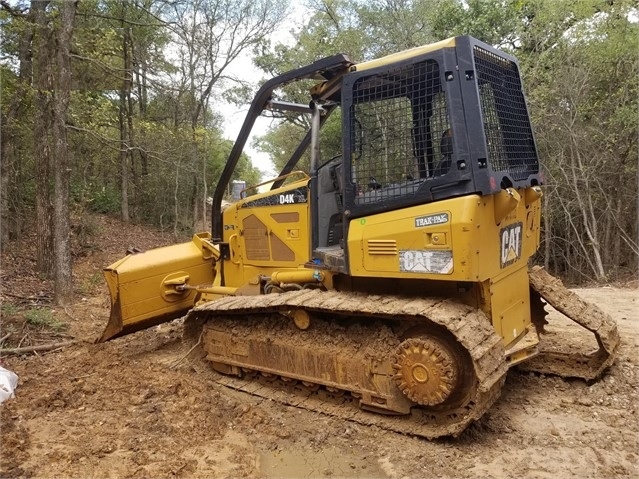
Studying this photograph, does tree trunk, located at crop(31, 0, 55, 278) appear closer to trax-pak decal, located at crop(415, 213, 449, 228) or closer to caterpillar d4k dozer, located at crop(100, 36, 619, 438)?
caterpillar d4k dozer, located at crop(100, 36, 619, 438)

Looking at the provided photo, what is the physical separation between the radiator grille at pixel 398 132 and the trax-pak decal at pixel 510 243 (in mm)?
732

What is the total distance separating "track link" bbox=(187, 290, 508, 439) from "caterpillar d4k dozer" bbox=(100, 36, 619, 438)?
13 mm

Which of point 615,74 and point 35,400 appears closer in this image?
point 35,400

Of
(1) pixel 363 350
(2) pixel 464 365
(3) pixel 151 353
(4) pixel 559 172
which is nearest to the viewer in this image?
(2) pixel 464 365

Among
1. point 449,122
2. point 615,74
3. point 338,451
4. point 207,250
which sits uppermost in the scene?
point 615,74

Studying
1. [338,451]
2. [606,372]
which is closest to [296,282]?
[338,451]

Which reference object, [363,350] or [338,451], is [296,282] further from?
[338,451]

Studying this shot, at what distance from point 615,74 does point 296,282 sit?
9.57 meters

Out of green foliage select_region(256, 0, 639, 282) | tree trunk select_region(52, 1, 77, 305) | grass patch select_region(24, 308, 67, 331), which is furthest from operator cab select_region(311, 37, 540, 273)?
green foliage select_region(256, 0, 639, 282)

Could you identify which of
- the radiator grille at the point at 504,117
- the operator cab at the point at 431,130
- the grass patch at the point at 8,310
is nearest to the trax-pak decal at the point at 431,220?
the operator cab at the point at 431,130

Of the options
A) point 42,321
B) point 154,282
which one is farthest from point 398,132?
point 42,321

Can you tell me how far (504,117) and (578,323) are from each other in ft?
5.81

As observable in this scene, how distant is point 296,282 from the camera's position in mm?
4547

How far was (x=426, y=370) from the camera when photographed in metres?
3.45
